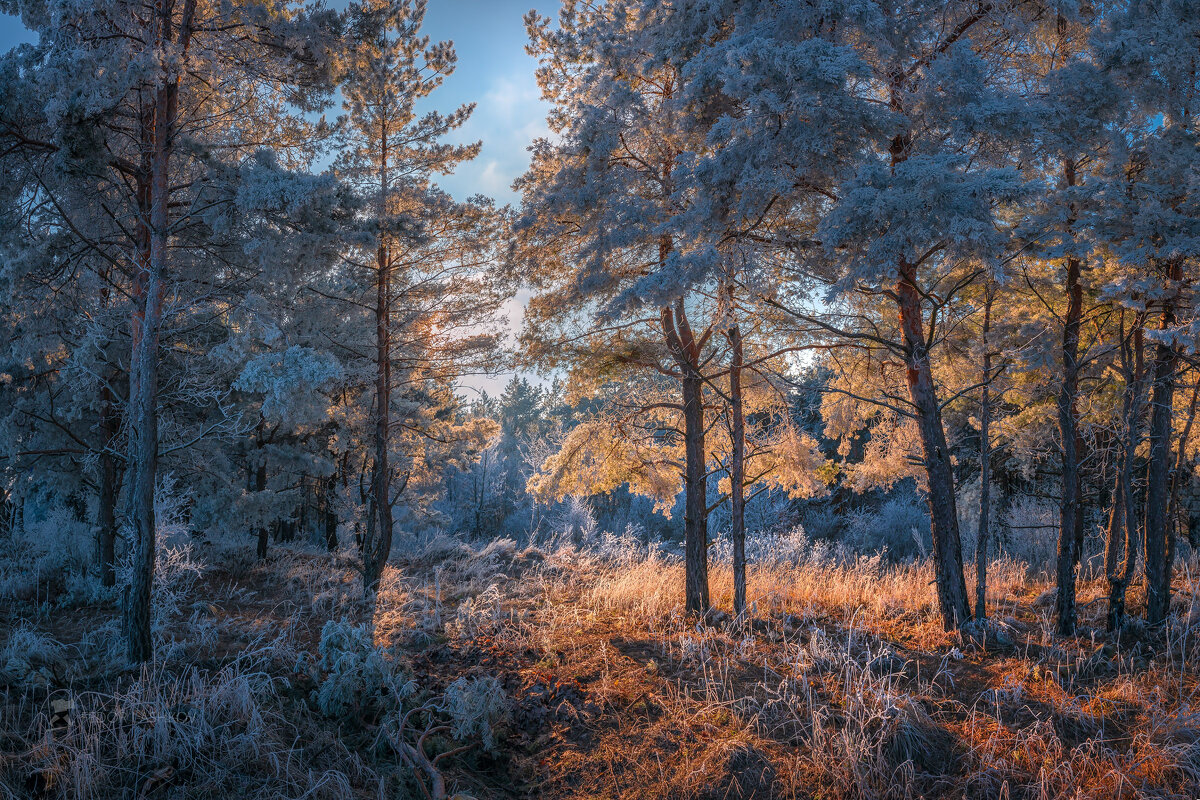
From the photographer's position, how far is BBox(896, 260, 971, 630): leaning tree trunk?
256 inches

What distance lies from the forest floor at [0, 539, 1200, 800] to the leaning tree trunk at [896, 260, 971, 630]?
41cm

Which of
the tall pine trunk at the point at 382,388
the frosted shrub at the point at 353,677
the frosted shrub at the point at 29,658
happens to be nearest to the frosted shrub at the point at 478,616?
the frosted shrub at the point at 353,677

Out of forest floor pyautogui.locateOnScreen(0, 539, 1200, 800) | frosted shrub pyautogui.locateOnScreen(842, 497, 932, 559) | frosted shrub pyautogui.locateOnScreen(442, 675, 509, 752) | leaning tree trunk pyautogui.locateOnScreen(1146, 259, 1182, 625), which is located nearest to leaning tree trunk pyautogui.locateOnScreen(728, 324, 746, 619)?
forest floor pyautogui.locateOnScreen(0, 539, 1200, 800)

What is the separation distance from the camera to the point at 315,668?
5.32 metres

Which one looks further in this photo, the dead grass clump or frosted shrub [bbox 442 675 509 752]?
frosted shrub [bbox 442 675 509 752]

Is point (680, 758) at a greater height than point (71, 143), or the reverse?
point (71, 143)

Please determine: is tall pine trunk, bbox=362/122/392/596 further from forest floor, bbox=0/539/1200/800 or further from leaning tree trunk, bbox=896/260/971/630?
leaning tree trunk, bbox=896/260/971/630

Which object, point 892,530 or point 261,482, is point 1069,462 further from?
point 261,482

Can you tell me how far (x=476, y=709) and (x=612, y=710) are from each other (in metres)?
1.18

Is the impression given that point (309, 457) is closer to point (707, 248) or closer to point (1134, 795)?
point (707, 248)

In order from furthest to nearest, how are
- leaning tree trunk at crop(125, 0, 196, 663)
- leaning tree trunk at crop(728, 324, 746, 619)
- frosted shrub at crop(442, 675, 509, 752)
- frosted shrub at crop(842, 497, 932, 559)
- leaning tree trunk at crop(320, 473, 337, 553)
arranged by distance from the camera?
1. frosted shrub at crop(842, 497, 932, 559)
2. leaning tree trunk at crop(320, 473, 337, 553)
3. leaning tree trunk at crop(728, 324, 746, 619)
4. leaning tree trunk at crop(125, 0, 196, 663)
5. frosted shrub at crop(442, 675, 509, 752)

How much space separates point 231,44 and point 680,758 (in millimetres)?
8963

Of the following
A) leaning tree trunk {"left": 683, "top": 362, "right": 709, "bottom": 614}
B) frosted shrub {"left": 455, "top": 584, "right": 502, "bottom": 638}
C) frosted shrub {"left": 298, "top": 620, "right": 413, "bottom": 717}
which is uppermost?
leaning tree trunk {"left": 683, "top": 362, "right": 709, "bottom": 614}

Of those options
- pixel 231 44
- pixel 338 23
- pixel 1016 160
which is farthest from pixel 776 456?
pixel 231 44
